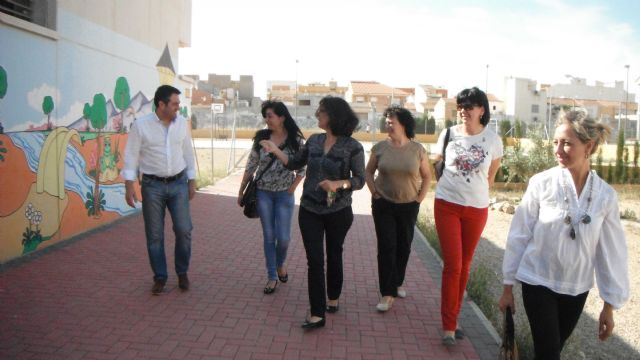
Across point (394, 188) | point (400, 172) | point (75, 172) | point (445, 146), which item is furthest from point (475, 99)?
point (75, 172)

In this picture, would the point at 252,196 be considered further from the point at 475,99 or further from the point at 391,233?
the point at 475,99

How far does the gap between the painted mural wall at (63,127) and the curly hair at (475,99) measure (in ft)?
15.2

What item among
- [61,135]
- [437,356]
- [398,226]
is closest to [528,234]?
[437,356]

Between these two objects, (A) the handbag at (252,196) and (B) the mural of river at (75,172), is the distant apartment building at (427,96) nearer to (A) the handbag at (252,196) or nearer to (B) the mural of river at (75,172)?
(B) the mural of river at (75,172)

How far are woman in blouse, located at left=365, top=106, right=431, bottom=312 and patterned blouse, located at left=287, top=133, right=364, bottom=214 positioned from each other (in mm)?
465

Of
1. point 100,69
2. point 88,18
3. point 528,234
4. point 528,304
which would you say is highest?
point 88,18

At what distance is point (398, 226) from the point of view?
4977 millimetres

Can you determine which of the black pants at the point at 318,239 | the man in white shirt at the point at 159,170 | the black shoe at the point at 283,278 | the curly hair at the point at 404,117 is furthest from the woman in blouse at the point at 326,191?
the man in white shirt at the point at 159,170

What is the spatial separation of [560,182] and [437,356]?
1.77m

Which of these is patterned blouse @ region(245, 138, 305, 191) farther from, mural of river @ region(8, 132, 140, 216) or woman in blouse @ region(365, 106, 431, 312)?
mural of river @ region(8, 132, 140, 216)

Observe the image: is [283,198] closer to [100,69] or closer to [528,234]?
[528,234]

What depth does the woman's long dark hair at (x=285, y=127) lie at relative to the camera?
5.19 m

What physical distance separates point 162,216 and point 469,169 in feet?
9.15

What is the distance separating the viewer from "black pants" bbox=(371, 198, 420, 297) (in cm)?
488
